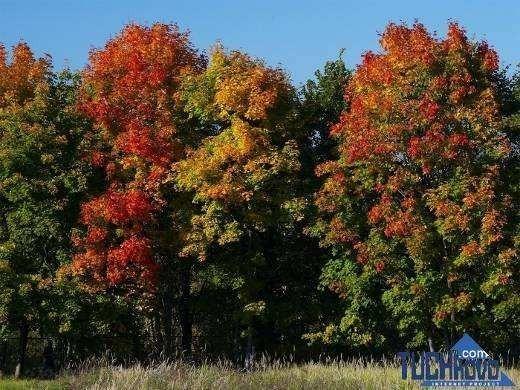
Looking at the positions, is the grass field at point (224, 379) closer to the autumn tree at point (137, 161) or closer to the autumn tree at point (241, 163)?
the autumn tree at point (137, 161)

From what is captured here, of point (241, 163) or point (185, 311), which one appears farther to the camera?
point (185, 311)

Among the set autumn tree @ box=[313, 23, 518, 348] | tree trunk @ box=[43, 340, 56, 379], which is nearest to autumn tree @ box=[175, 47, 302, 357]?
autumn tree @ box=[313, 23, 518, 348]

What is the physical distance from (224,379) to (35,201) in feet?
41.8

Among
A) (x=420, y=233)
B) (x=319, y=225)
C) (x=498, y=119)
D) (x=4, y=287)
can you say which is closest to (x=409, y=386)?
(x=420, y=233)

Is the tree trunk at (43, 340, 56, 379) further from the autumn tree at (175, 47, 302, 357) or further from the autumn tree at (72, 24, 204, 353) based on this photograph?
the autumn tree at (175, 47, 302, 357)

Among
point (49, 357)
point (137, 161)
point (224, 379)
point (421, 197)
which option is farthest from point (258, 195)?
point (224, 379)

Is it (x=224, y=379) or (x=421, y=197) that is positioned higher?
(x=421, y=197)

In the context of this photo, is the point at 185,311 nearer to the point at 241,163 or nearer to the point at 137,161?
the point at 137,161

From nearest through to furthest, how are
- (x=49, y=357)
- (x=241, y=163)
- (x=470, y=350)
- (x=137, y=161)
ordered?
(x=470, y=350) → (x=241, y=163) → (x=137, y=161) → (x=49, y=357)

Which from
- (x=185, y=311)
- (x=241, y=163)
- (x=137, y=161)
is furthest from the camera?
(x=185, y=311)

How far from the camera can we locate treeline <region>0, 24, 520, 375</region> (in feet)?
87.2

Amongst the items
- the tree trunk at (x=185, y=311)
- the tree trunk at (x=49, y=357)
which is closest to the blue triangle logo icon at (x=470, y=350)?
the tree trunk at (x=185, y=311)

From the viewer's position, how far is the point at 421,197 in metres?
27.5

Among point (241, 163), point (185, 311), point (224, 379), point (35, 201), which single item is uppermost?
point (241, 163)
